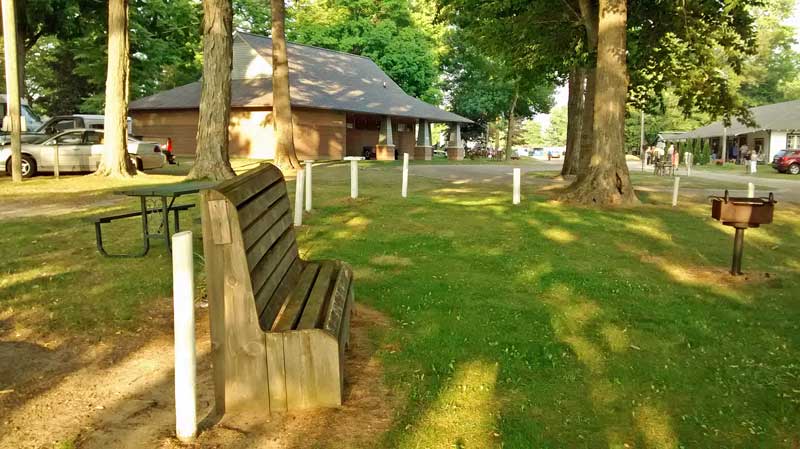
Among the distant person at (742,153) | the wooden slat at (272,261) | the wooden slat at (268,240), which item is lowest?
the wooden slat at (272,261)

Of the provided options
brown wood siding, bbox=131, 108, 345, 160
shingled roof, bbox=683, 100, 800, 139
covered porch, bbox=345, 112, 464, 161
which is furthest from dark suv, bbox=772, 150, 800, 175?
brown wood siding, bbox=131, 108, 345, 160

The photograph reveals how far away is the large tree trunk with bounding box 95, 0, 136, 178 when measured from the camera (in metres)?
18.5

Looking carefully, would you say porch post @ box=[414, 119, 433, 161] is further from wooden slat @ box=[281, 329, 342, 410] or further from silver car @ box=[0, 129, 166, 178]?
wooden slat @ box=[281, 329, 342, 410]

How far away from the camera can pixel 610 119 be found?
45.7 feet

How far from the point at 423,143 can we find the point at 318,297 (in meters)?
44.0

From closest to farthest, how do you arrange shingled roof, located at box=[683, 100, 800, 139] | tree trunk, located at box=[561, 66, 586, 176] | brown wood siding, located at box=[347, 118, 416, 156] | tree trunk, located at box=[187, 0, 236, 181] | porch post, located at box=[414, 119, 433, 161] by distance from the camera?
tree trunk, located at box=[187, 0, 236, 181]
tree trunk, located at box=[561, 66, 586, 176]
brown wood siding, located at box=[347, 118, 416, 156]
porch post, located at box=[414, 119, 433, 161]
shingled roof, located at box=[683, 100, 800, 139]

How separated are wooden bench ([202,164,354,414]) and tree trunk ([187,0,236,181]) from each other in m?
13.9

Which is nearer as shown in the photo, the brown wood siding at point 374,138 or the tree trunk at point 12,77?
the tree trunk at point 12,77

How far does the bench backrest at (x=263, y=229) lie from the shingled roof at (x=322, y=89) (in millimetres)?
32462

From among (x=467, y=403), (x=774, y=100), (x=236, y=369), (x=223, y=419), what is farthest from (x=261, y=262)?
(x=774, y=100)

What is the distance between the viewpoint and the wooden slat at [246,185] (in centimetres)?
351

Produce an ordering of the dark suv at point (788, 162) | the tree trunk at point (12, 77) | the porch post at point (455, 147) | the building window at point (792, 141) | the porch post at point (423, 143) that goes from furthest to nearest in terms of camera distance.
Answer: the building window at point (792, 141)
the porch post at point (455, 147)
the porch post at point (423, 143)
the dark suv at point (788, 162)
the tree trunk at point (12, 77)

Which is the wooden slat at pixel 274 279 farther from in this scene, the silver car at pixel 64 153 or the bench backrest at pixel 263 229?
the silver car at pixel 64 153

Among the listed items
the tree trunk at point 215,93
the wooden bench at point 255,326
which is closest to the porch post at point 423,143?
the tree trunk at point 215,93
